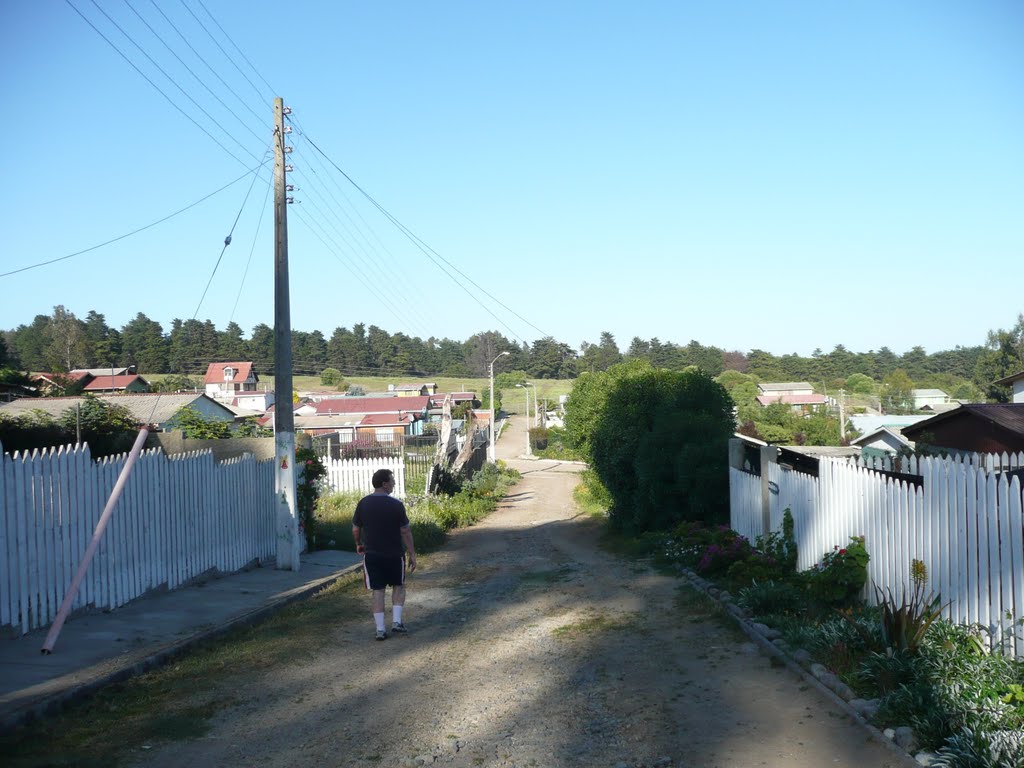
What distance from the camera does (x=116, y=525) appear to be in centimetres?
980

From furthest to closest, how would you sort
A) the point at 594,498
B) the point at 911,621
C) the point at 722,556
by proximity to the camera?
1. the point at 594,498
2. the point at 722,556
3. the point at 911,621

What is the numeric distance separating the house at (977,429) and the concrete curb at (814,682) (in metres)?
12.6

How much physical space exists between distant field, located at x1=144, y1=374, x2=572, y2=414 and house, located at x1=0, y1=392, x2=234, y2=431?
66.0m

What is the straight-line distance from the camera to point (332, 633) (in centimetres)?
927

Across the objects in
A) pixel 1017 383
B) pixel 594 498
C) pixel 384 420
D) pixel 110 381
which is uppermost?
pixel 110 381

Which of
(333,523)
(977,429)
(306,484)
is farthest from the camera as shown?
(977,429)

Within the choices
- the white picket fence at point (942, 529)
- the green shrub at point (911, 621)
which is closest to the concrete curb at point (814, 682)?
the green shrub at point (911, 621)

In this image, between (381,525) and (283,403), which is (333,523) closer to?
(283,403)

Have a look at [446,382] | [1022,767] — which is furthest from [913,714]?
[446,382]

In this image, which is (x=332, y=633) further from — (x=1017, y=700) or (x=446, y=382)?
(x=446, y=382)

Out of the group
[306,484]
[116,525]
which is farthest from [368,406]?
[116,525]

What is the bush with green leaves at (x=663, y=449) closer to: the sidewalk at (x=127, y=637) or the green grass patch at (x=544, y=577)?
the green grass patch at (x=544, y=577)

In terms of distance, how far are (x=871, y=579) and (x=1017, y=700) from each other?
3.39 metres

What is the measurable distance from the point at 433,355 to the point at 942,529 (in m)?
131
